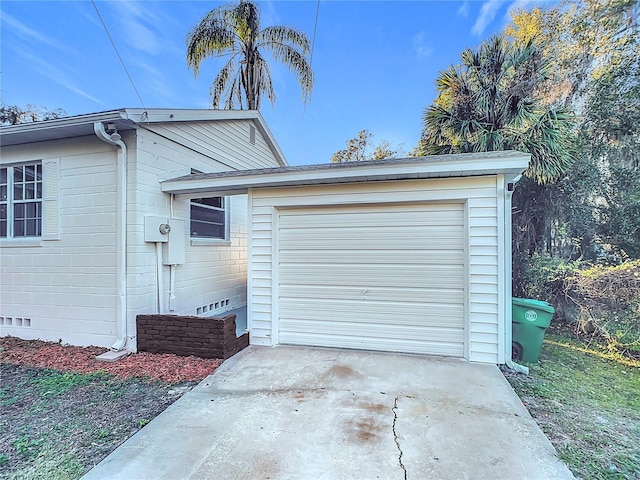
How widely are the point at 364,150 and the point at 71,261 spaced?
17.0m

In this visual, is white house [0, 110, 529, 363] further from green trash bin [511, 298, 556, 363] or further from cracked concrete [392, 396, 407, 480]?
cracked concrete [392, 396, 407, 480]

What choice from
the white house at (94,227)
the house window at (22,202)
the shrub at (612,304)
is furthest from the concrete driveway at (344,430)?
the house window at (22,202)

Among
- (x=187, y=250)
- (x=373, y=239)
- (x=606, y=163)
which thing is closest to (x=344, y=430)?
(x=373, y=239)

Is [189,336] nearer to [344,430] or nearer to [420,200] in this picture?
[344,430]

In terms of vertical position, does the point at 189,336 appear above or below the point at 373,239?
below

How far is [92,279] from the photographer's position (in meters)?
5.15

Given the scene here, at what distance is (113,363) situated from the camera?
4426mm

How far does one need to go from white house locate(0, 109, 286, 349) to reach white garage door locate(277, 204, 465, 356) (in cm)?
205

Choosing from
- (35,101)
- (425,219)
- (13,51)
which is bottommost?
(425,219)

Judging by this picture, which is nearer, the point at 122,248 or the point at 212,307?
the point at 122,248

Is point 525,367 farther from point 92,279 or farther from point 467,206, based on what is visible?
point 92,279

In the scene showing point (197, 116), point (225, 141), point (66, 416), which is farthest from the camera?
point (225, 141)

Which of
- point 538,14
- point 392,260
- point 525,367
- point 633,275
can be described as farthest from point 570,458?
point 538,14

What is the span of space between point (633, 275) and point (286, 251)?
567 cm
